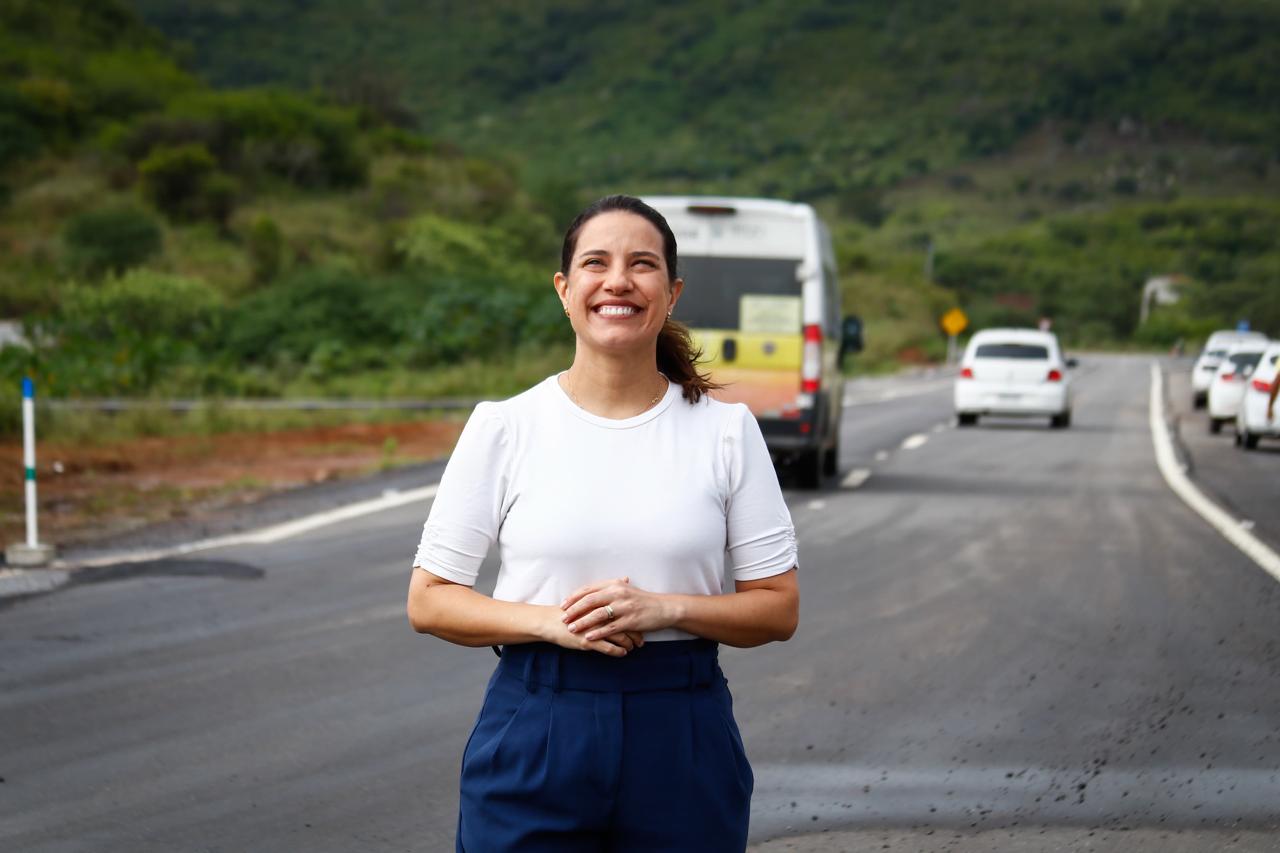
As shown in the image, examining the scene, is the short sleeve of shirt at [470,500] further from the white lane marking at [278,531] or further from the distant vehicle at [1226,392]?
the distant vehicle at [1226,392]

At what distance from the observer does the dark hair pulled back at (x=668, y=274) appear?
328 centimetres

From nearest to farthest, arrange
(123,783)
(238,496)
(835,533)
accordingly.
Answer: (123,783) → (835,533) → (238,496)

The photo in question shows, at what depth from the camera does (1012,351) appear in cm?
3203

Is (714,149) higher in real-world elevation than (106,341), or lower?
higher

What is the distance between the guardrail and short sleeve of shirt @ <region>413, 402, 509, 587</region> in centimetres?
2208

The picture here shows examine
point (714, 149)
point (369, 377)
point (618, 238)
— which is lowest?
point (369, 377)

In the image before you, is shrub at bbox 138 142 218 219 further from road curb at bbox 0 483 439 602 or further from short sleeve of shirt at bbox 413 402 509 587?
short sleeve of shirt at bbox 413 402 509 587

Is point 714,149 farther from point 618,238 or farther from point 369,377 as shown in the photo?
point 618,238

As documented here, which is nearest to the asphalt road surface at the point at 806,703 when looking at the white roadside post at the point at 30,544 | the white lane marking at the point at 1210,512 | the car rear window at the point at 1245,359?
the white lane marking at the point at 1210,512

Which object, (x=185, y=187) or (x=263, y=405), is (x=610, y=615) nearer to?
(x=263, y=405)

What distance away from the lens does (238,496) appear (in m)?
15.6

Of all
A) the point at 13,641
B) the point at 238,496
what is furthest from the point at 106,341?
the point at 13,641

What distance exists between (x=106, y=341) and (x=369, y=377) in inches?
265

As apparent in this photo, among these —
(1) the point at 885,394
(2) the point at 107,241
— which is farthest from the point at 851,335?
(2) the point at 107,241
